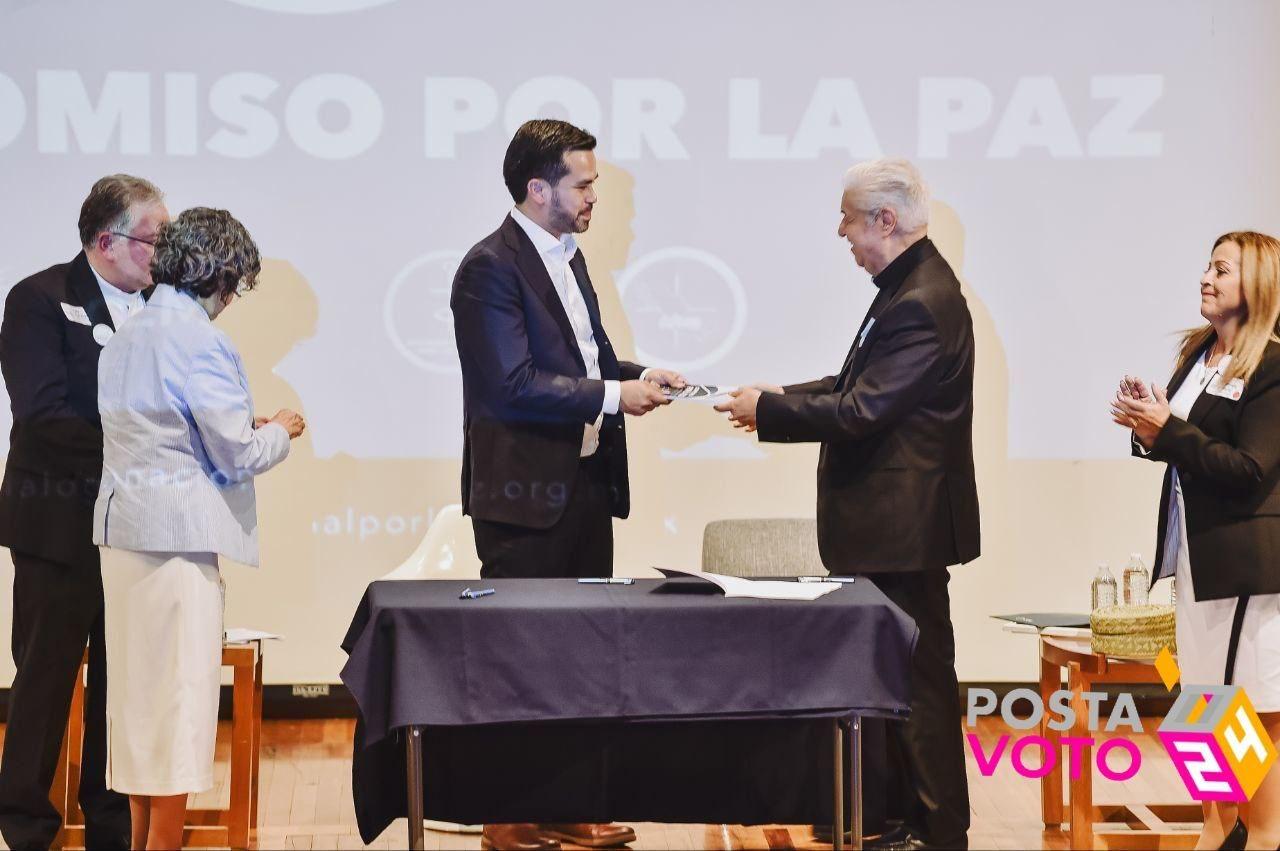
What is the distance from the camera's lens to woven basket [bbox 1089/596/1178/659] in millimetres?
4008

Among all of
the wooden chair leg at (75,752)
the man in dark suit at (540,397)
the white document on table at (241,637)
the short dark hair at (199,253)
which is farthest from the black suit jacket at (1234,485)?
the wooden chair leg at (75,752)

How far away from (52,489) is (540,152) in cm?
151

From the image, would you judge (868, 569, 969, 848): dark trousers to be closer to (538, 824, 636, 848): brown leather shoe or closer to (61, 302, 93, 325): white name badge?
(538, 824, 636, 848): brown leather shoe

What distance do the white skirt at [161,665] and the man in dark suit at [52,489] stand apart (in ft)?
1.53

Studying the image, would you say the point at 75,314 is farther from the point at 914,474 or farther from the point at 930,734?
the point at 930,734

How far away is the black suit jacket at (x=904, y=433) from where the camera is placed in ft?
12.5

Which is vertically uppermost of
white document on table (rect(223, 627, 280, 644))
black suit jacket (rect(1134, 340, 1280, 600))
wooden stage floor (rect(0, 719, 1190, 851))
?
black suit jacket (rect(1134, 340, 1280, 600))

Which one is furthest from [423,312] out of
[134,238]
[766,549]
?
[134,238]

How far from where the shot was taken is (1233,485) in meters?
3.58

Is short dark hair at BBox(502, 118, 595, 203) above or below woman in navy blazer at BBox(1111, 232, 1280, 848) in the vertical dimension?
above

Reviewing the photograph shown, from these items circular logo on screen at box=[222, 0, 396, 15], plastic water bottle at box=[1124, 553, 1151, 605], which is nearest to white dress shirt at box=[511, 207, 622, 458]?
circular logo on screen at box=[222, 0, 396, 15]

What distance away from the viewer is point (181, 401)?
11.0 ft

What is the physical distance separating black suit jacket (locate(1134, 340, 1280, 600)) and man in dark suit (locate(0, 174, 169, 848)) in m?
2.64

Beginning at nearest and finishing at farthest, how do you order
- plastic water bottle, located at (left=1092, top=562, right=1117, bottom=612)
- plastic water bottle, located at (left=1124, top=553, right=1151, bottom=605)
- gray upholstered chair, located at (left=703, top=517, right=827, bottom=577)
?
plastic water bottle, located at (left=1092, top=562, right=1117, bottom=612) → gray upholstered chair, located at (left=703, top=517, right=827, bottom=577) → plastic water bottle, located at (left=1124, top=553, right=1151, bottom=605)
